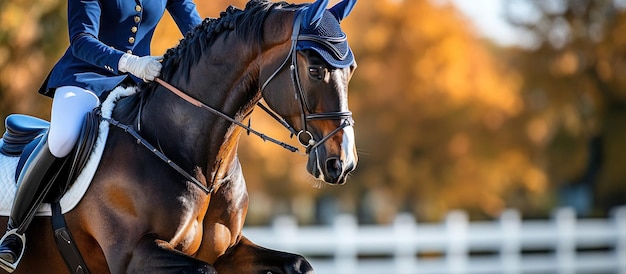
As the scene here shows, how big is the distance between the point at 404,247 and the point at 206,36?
1270cm

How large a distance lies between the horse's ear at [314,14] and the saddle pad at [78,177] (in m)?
1.31

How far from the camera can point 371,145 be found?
2259cm

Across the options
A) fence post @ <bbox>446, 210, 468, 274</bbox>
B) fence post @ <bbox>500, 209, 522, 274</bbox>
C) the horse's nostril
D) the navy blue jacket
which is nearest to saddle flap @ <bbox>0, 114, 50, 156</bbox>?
the navy blue jacket

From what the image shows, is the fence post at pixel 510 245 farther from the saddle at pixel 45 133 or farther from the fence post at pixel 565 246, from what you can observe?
the saddle at pixel 45 133

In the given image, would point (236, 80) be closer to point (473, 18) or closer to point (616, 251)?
point (616, 251)

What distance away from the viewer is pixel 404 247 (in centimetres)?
1766

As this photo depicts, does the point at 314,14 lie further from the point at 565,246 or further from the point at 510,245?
the point at 565,246

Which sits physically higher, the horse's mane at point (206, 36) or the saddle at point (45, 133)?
the horse's mane at point (206, 36)

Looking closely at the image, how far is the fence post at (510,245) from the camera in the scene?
1811 cm

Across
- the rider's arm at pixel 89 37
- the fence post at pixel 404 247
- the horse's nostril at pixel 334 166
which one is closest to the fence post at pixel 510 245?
the fence post at pixel 404 247

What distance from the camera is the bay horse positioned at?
4941 millimetres

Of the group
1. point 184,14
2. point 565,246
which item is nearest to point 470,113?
point 565,246

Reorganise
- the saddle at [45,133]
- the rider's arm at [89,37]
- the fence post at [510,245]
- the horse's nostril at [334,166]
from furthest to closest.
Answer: the fence post at [510,245] < the saddle at [45,133] < the rider's arm at [89,37] < the horse's nostril at [334,166]

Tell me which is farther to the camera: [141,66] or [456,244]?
[456,244]
